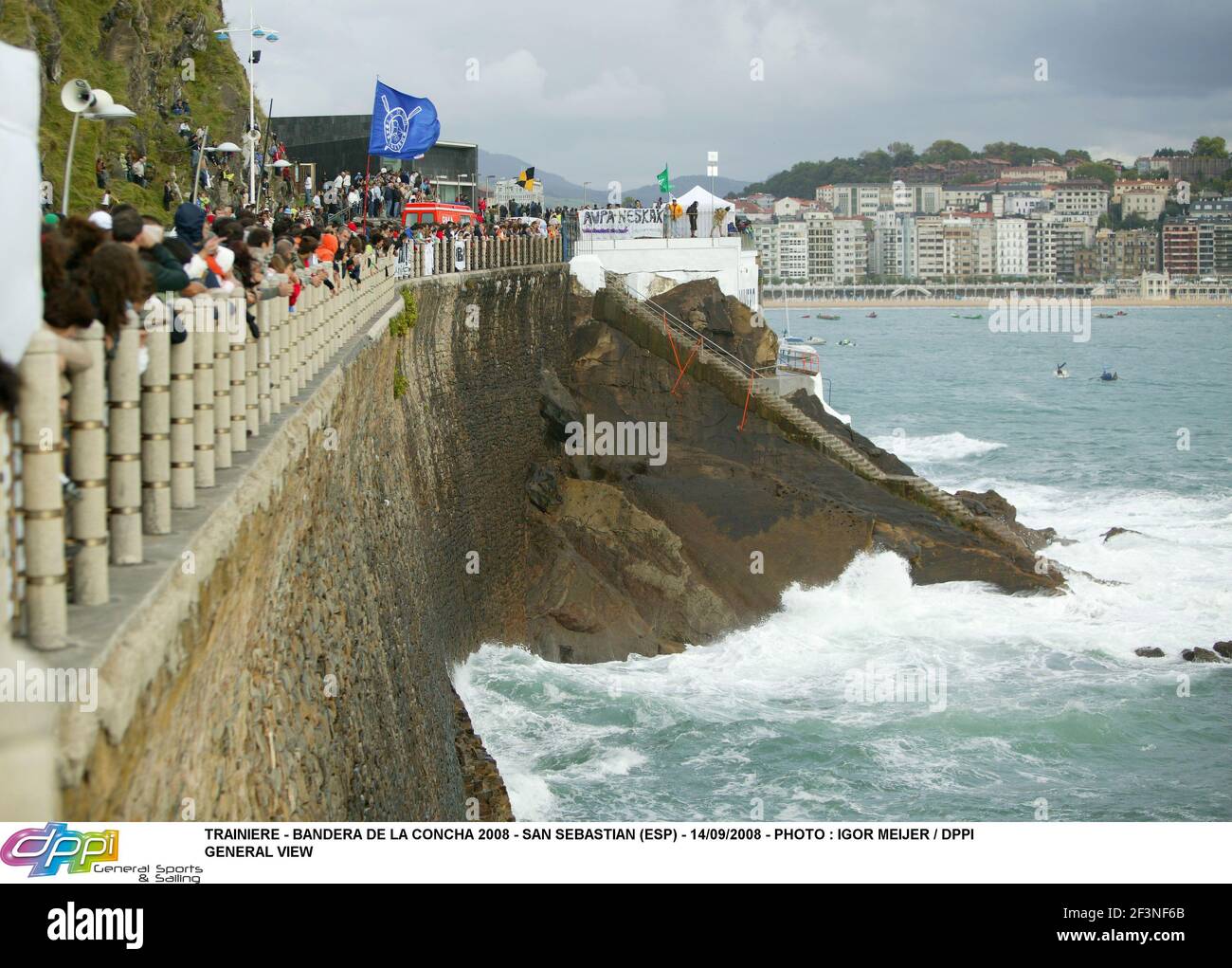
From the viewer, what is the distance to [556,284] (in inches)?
1452

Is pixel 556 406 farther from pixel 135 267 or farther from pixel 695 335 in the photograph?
pixel 135 267

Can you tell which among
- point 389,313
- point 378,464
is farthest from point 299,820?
point 389,313

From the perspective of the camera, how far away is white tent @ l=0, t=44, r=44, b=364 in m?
5.47

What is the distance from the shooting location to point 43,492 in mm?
5781

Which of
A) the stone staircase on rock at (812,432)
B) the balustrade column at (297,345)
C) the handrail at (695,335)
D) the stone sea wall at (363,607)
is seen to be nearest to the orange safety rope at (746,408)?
the stone staircase on rock at (812,432)

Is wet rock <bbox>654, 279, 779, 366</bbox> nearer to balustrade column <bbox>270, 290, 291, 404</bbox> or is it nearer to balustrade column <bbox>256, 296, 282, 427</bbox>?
balustrade column <bbox>270, 290, 291, 404</bbox>

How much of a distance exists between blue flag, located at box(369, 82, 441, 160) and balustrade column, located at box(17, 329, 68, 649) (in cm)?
2473

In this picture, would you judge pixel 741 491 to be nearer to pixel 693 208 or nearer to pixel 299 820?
pixel 693 208

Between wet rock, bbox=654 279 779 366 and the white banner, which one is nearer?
wet rock, bbox=654 279 779 366

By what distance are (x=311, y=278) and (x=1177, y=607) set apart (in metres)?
24.2

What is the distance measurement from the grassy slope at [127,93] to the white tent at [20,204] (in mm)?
20574

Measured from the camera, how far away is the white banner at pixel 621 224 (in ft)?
132

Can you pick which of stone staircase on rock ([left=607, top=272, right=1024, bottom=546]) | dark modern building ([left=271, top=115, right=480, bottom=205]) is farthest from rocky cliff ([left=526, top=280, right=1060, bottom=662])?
dark modern building ([left=271, top=115, right=480, bottom=205])

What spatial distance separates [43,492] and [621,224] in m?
35.4
